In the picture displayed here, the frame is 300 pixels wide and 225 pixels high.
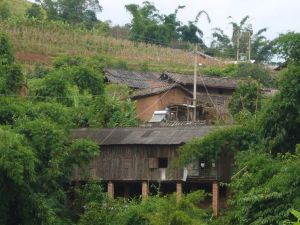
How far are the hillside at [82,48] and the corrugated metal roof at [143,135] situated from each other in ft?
80.3

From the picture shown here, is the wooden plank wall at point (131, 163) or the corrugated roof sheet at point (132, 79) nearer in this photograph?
the wooden plank wall at point (131, 163)

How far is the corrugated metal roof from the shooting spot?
109ft

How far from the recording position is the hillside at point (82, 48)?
61.6 metres

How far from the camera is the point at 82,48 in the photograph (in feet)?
211

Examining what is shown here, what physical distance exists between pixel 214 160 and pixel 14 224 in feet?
29.0

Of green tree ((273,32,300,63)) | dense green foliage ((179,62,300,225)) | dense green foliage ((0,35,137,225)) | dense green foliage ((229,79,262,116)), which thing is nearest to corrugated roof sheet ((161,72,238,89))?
dense green foliage ((229,79,262,116))

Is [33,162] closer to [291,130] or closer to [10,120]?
[10,120]

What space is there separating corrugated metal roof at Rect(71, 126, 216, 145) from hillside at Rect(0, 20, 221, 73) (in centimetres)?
2447

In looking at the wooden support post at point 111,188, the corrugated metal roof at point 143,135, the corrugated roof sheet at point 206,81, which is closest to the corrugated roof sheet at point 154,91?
the corrugated roof sheet at point 206,81

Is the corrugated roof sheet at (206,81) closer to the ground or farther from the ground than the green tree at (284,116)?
farther from the ground

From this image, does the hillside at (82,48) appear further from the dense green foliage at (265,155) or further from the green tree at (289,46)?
the green tree at (289,46)

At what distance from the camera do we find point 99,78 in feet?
138

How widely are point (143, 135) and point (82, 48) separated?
101ft

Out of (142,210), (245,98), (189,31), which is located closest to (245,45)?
(189,31)
